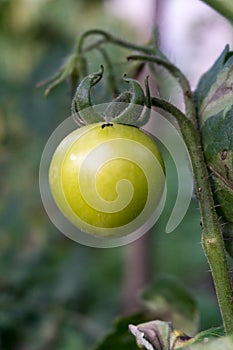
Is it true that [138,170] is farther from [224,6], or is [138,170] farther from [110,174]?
[224,6]

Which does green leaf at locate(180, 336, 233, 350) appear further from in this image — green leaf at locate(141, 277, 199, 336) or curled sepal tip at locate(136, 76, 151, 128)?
green leaf at locate(141, 277, 199, 336)

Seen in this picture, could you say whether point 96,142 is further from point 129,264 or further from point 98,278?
point 98,278

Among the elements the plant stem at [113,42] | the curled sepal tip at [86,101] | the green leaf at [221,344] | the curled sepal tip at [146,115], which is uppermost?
the plant stem at [113,42]

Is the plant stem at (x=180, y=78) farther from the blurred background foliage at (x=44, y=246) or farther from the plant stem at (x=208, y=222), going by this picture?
the blurred background foliage at (x=44, y=246)

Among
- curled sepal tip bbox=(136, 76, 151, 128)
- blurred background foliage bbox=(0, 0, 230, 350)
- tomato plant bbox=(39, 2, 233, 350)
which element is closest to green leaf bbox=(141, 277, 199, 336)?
blurred background foliage bbox=(0, 0, 230, 350)

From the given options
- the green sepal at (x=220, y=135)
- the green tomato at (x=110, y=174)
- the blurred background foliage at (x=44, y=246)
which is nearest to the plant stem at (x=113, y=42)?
the green sepal at (x=220, y=135)
